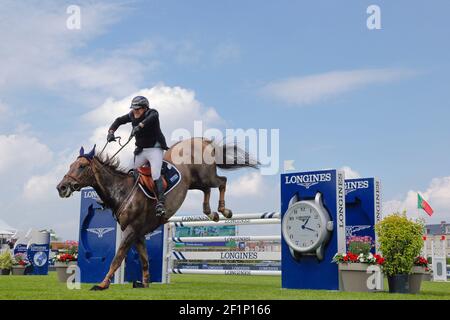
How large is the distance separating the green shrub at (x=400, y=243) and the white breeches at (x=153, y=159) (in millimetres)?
3820

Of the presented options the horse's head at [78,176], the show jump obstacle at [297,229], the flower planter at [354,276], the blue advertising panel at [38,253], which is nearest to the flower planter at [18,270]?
the blue advertising panel at [38,253]

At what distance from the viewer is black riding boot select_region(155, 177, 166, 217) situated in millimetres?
7328

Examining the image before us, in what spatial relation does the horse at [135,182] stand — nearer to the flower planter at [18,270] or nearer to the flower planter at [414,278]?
the flower planter at [414,278]

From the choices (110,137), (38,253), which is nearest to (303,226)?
(110,137)

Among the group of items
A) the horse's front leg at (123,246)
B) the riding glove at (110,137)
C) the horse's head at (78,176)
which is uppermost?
the riding glove at (110,137)

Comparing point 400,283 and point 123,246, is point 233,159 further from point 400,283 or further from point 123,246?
point 400,283

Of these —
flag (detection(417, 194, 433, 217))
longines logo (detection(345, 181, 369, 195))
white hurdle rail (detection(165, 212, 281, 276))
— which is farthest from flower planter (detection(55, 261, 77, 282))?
flag (detection(417, 194, 433, 217))

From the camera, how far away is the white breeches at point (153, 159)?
24.4 feet

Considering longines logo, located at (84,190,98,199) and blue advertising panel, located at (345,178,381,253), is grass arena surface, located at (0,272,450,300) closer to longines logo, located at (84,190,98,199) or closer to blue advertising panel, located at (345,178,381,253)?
blue advertising panel, located at (345,178,381,253)

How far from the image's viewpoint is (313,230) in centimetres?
901

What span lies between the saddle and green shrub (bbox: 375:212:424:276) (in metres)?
3.52

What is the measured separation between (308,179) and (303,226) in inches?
31.8
